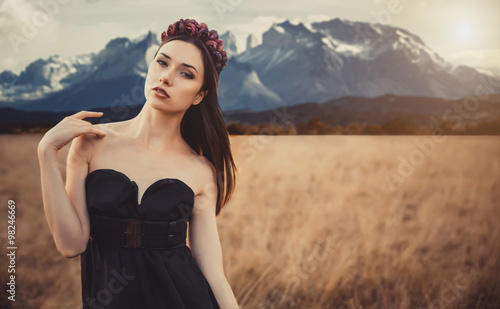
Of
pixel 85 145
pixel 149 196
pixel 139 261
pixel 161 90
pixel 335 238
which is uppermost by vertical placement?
pixel 161 90

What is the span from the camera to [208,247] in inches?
57.8

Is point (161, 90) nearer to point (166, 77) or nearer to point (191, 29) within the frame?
point (166, 77)

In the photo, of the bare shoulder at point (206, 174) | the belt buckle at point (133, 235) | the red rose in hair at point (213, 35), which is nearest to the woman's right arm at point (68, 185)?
the belt buckle at point (133, 235)

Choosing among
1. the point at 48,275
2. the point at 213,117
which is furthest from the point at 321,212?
the point at 213,117

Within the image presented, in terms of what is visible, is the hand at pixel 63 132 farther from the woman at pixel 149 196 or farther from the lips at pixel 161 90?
the lips at pixel 161 90

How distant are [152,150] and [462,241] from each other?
338 centimetres

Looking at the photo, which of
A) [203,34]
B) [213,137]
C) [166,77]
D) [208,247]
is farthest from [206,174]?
[203,34]

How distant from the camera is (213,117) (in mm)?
1595

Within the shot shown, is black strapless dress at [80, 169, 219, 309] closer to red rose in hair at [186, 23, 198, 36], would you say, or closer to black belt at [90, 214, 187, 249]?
black belt at [90, 214, 187, 249]

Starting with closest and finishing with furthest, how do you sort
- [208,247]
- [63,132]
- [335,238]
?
[63,132], [208,247], [335,238]

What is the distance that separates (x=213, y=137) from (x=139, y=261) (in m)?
0.45

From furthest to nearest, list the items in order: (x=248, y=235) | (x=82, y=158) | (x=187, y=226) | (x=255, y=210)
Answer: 1. (x=255, y=210)
2. (x=248, y=235)
3. (x=187, y=226)
4. (x=82, y=158)

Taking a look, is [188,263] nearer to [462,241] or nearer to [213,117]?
[213,117]

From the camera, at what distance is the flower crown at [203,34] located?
4.90ft
